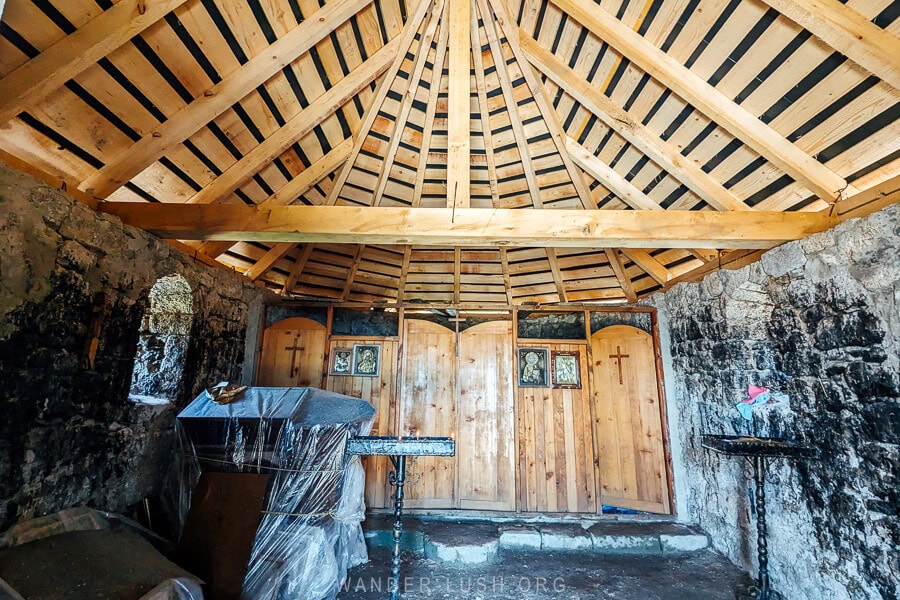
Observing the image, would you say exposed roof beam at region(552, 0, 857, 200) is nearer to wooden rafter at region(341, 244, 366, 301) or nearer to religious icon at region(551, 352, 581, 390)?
religious icon at region(551, 352, 581, 390)

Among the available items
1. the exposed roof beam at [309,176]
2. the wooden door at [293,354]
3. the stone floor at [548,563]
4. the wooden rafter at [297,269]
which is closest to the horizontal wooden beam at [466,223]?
the exposed roof beam at [309,176]

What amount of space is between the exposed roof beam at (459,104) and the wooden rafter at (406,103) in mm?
230

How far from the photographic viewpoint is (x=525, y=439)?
464 cm

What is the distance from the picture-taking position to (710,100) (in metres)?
2.46

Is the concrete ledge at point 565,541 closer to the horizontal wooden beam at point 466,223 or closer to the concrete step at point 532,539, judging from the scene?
the concrete step at point 532,539

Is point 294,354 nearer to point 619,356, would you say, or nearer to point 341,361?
point 341,361

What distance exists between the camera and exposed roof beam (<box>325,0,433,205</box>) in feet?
9.28

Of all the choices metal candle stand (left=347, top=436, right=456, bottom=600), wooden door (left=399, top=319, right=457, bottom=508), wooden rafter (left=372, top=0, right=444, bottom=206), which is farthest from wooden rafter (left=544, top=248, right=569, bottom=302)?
metal candle stand (left=347, top=436, right=456, bottom=600)

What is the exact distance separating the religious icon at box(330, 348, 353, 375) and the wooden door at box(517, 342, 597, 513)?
2009 millimetres

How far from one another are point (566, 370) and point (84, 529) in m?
4.20

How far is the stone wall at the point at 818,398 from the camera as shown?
7.48ft

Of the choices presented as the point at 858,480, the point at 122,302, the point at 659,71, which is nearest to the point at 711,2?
the point at 659,71

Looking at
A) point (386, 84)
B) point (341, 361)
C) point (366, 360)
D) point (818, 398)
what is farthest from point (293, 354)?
point (818, 398)

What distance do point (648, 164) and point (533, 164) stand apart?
97 cm
